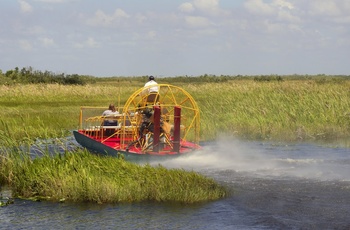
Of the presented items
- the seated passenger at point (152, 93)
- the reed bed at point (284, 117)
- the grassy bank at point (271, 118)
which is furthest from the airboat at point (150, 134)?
the reed bed at point (284, 117)

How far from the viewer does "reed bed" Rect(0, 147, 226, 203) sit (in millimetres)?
14000

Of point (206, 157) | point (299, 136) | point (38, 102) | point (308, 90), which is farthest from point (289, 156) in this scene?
point (38, 102)

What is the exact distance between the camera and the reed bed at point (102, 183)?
1400 centimetres

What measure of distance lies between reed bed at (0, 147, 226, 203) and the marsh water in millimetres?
239

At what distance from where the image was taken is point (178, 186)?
1416cm

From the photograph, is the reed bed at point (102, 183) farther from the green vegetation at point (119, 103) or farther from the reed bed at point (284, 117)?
the reed bed at point (284, 117)

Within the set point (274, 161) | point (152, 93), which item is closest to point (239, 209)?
Answer: point (274, 161)

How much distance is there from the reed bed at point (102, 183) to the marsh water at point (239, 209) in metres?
0.24

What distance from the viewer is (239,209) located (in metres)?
13.5

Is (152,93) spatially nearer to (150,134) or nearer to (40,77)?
(150,134)

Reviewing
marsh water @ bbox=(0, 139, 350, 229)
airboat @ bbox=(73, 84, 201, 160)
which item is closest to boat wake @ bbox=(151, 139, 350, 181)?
marsh water @ bbox=(0, 139, 350, 229)

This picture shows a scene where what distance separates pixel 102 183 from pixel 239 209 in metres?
3.02

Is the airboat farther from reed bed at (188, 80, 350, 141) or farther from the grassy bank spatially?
reed bed at (188, 80, 350, 141)

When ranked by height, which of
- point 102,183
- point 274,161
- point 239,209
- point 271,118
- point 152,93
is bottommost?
point 239,209
